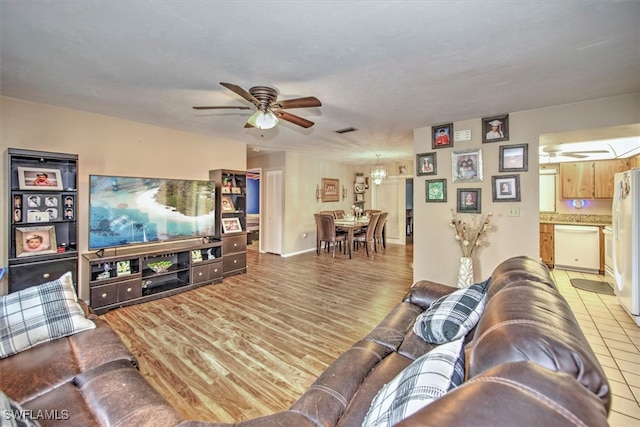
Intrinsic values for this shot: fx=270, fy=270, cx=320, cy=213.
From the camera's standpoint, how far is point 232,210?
478 cm

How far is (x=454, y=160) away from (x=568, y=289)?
2453 mm

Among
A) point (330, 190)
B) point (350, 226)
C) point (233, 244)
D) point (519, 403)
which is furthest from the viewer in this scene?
point (330, 190)

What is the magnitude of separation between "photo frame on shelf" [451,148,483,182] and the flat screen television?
363 centimetres

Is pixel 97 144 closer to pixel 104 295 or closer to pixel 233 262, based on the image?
pixel 104 295

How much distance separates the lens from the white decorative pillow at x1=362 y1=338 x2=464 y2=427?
2.71 ft

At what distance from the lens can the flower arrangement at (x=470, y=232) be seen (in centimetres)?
345

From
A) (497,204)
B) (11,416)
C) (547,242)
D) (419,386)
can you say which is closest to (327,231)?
(497,204)

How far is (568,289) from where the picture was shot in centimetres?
381

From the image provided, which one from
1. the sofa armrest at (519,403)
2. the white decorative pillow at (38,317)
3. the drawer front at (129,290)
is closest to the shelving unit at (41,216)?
the drawer front at (129,290)

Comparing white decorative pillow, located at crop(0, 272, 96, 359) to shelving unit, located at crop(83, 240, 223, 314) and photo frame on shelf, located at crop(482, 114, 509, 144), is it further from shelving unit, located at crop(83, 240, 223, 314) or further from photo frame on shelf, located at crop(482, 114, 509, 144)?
photo frame on shelf, located at crop(482, 114, 509, 144)

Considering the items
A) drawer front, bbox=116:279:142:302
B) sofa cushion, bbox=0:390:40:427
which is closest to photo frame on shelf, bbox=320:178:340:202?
drawer front, bbox=116:279:142:302

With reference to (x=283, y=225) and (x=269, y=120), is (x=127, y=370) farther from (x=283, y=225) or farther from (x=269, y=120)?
(x=283, y=225)

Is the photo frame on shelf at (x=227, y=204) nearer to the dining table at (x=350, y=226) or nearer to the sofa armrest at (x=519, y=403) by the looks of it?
the dining table at (x=350, y=226)

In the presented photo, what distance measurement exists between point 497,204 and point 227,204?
4.11m
